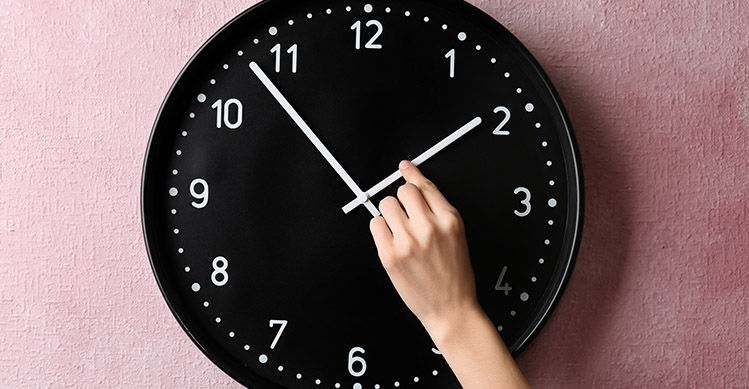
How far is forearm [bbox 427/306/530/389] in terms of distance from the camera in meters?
0.64

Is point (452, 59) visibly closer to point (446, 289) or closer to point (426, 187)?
point (426, 187)

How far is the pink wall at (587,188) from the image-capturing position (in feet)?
2.89

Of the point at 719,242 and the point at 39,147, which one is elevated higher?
the point at 39,147

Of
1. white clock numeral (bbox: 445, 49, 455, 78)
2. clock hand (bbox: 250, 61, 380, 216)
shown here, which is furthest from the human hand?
white clock numeral (bbox: 445, 49, 455, 78)

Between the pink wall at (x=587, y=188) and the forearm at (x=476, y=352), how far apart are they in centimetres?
25

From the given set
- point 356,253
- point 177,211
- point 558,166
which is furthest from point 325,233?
point 558,166

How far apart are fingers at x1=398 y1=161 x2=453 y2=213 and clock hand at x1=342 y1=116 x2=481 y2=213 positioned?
0.02 metres

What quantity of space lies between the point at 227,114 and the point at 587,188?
51cm

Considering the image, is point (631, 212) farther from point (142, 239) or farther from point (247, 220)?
point (142, 239)

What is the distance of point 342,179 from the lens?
33.1 inches

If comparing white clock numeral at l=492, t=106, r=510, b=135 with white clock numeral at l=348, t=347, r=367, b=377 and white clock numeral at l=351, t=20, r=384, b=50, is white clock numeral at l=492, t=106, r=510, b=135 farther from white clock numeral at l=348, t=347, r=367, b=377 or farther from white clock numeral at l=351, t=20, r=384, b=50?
white clock numeral at l=348, t=347, r=367, b=377

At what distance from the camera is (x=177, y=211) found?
839 mm

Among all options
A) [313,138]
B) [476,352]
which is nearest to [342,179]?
[313,138]

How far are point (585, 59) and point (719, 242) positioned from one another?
0.32 metres
